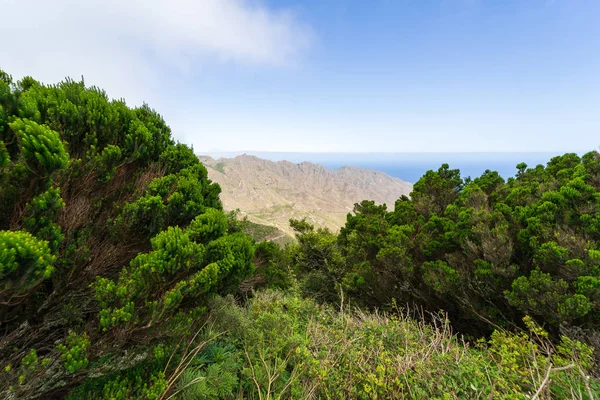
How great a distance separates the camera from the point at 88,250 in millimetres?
3076

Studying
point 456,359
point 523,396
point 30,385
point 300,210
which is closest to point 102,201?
point 30,385

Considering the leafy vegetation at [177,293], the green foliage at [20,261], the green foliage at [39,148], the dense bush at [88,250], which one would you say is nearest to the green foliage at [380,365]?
the leafy vegetation at [177,293]

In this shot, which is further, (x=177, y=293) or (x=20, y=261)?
(x=177, y=293)

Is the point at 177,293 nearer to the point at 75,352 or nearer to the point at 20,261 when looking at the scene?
the point at 75,352

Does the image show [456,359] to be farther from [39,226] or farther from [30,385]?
[39,226]

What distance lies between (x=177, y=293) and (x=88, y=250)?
1557 mm

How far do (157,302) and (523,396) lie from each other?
163 inches

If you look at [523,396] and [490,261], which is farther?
[490,261]

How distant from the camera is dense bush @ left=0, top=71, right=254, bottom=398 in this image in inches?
85.6

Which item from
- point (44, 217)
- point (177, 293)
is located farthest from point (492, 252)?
point (44, 217)

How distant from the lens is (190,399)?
285 cm

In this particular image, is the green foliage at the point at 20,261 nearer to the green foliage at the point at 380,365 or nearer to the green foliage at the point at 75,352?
the green foliage at the point at 75,352

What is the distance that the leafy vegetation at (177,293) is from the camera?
2.38 metres

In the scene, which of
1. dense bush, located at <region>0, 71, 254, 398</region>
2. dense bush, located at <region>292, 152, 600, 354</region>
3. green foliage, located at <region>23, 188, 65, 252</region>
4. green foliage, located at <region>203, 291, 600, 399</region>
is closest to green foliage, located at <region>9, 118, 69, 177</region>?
dense bush, located at <region>0, 71, 254, 398</region>
